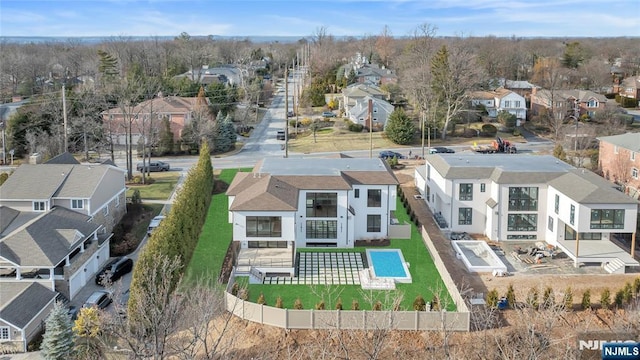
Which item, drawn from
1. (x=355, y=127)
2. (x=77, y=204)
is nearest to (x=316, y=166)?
(x=77, y=204)

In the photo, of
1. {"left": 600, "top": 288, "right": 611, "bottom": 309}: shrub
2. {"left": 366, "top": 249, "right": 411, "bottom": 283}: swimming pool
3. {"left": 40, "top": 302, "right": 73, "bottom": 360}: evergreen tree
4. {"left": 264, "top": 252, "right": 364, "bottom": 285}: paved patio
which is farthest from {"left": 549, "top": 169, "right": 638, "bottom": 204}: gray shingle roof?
{"left": 40, "top": 302, "right": 73, "bottom": 360}: evergreen tree

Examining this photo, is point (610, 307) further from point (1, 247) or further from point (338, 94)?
point (338, 94)

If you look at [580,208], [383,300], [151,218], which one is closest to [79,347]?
[383,300]

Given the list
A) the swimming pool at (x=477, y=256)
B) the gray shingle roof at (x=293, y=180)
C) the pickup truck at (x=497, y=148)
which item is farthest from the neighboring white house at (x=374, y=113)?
the swimming pool at (x=477, y=256)

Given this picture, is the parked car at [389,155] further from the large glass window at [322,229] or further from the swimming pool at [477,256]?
the large glass window at [322,229]

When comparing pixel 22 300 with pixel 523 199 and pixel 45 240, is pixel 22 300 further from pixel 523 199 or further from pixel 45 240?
pixel 523 199

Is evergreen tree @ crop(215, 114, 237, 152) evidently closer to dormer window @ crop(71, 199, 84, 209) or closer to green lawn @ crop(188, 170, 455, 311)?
green lawn @ crop(188, 170, 455, 311)
